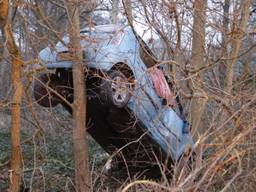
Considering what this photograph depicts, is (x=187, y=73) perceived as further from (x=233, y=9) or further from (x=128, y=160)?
(x=128, y=160)

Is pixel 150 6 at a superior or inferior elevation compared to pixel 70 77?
superior

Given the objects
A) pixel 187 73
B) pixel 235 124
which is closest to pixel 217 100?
pixel 187 73

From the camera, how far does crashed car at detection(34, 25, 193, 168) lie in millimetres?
8359

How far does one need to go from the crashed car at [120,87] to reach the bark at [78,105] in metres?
0.13

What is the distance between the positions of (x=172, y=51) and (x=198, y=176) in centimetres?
349

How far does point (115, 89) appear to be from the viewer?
8367 mm

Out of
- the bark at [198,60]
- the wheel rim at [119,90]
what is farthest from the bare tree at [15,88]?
the bark at [198,60]

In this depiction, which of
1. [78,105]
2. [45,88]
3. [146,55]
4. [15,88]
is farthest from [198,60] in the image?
[15,88]

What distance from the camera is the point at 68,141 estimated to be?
15094 mm

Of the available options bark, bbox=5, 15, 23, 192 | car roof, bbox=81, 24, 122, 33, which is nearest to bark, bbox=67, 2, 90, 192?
car roof, bbox=81, 24, 122, 33

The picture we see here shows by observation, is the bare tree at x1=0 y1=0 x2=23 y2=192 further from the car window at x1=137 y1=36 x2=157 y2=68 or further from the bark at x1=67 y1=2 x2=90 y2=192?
the car window at x1=137 y1=36 x2=157 y2=68

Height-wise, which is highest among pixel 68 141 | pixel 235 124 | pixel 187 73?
pixel 187 73

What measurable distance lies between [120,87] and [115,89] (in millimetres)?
99

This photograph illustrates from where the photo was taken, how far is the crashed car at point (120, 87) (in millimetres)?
8359
